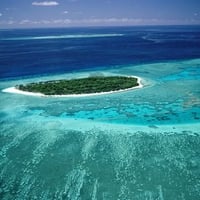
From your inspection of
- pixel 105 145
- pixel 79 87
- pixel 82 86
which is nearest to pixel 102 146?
pixel 105 145

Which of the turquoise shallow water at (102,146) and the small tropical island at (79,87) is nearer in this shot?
the turquoise shallow water at (102,146)

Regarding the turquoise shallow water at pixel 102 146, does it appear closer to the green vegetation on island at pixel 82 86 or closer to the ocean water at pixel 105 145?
the ocean water at pixel 105 145

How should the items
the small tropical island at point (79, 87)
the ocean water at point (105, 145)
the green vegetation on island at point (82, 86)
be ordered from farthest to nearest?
the green vegetation on island at point (82, 86) → the small tropical island at point (79, 87) → the ocean water at point (105, 145)

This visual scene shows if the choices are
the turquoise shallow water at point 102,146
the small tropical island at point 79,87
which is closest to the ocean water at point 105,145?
the turquoise shallow water at point 102,146

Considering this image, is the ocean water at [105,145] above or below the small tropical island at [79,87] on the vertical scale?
below

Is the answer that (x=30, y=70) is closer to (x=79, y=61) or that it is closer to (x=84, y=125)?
(x=79, y=61)

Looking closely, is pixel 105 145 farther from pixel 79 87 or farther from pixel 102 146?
pixel 79 87

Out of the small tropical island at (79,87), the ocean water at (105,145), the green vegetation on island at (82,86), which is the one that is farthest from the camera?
the green vegetation on island at (82,86)
